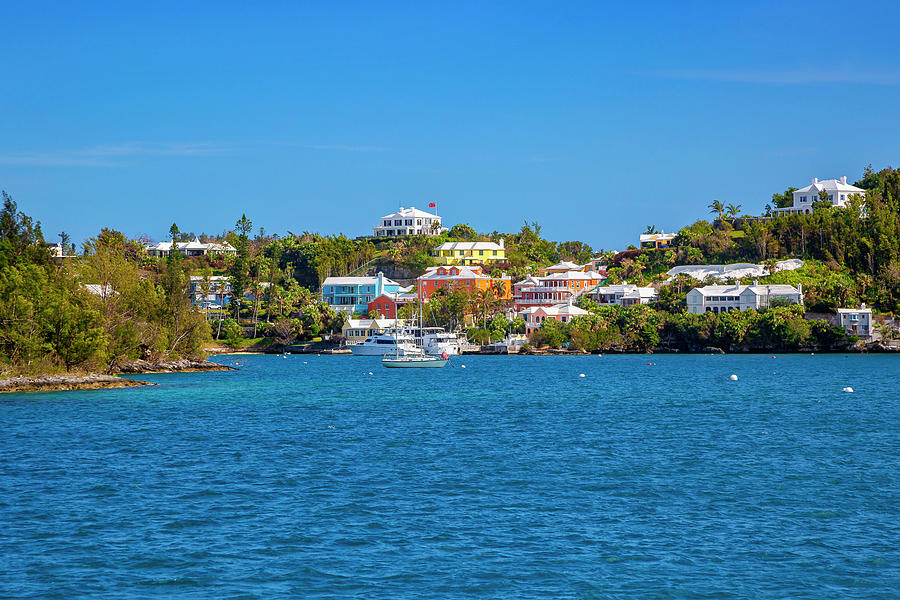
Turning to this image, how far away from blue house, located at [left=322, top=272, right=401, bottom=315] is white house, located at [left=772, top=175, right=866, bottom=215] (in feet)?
233

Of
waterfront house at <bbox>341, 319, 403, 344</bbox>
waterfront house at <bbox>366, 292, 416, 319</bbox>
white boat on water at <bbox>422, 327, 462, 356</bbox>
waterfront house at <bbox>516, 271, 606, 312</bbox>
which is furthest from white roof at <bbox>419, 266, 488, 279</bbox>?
white boat on water at <bbox>422, 327, 462, 356</bbox>

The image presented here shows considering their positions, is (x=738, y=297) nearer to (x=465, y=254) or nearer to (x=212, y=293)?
(x=465, y=254)

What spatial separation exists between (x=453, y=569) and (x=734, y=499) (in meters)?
11.2

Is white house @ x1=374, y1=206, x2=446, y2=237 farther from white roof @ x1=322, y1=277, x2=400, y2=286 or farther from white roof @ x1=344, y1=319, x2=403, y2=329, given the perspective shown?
white roof @ x1=344, y1=319, x2=403, y2=329

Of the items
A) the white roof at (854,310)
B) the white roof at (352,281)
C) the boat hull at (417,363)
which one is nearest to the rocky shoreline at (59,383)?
the boat hull at (417,363)

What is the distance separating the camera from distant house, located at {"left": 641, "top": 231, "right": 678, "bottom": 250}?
6658 inches

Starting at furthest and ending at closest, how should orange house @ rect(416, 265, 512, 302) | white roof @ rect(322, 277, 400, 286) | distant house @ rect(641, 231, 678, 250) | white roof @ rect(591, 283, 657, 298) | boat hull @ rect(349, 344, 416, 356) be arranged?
distant house @ rect(641, 231, 678, 250) < white roof @ rect(322, 277, 400, 286) < orange house @ rect(416, 265, 512, 302) < white roof @ rect(591, 283, 657, 298) < boat hull @ rect(349, 344, 416, 356)

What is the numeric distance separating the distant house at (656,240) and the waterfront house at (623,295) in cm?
2787

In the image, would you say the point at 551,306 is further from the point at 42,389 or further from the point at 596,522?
the point at 596,522

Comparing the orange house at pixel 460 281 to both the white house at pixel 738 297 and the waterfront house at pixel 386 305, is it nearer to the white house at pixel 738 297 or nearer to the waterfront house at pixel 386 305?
the waterfront house at pixel 386 305

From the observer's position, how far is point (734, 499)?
2944cm

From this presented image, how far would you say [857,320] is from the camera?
118688mm

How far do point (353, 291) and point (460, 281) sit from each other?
17.2 metres

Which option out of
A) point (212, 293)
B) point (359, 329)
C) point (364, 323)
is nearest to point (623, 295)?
point (364, 323)
